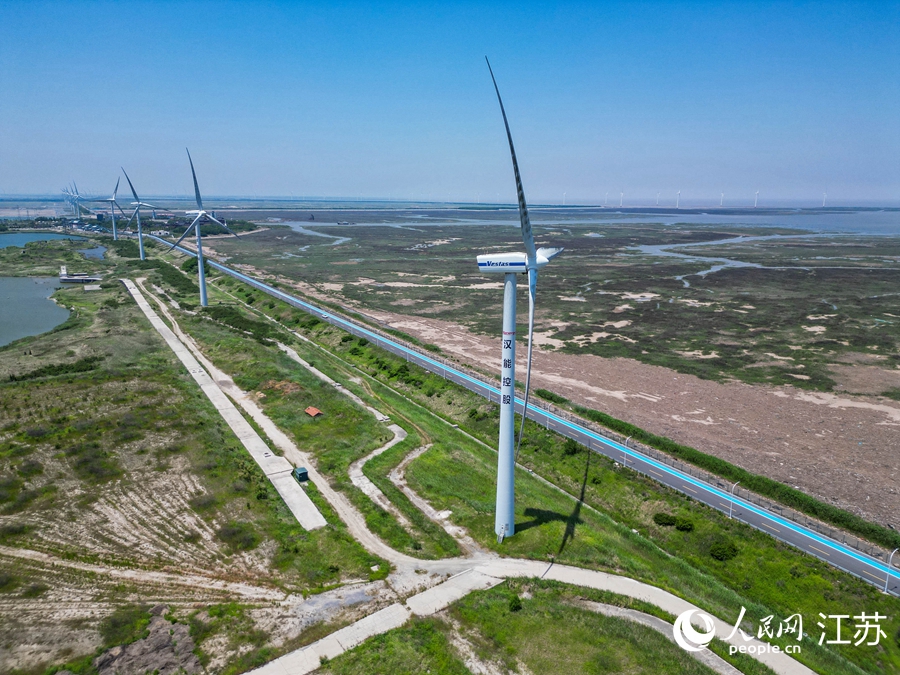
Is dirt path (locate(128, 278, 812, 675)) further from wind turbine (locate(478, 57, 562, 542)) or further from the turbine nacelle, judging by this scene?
the turbine nacelle

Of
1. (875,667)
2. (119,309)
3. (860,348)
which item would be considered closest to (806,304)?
(860,348)

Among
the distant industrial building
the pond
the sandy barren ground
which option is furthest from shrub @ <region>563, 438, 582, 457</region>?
the distant industrial building

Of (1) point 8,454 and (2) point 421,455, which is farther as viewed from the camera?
(2) point 421,455

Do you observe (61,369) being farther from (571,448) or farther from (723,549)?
(723,549)

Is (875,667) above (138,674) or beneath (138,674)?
beneath

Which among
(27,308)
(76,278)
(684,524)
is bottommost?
(684,524)

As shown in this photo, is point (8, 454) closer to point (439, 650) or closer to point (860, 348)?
point (439, 650)

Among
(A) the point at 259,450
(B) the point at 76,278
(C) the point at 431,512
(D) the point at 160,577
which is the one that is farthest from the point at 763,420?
(B) the point at 76,278
